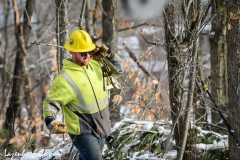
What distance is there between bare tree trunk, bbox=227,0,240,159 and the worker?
1690mm

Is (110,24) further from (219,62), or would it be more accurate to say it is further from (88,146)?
(88,146)

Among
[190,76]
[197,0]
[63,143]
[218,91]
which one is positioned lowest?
[63,143]

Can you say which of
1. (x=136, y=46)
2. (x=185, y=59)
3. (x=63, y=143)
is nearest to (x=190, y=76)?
(x=185, y=59)

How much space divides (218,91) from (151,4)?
2594 millimetres

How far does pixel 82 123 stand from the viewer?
5.00 m

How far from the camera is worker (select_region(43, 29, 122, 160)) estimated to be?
4.91 m

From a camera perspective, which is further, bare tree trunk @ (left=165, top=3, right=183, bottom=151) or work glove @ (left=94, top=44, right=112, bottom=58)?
bare tree trunk @ (left=165, top=3, right=183, bottom=151)

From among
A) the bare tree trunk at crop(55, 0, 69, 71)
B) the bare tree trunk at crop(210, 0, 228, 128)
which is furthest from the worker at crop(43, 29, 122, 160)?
the bare tree trunk at crop(210, 0, 228, 128)

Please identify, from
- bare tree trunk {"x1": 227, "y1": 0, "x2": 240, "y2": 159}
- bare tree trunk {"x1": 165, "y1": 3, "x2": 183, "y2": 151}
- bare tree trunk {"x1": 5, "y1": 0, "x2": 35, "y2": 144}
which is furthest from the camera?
bare tree trunk {"x1": 5, "y1": 0, "x2": 35, "y2": 144}

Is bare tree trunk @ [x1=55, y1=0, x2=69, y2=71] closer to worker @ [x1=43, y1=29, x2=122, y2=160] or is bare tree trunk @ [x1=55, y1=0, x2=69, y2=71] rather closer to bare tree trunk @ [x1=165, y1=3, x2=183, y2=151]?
bare tree trunk @ [x1=165, y1=3, x2=183, y2=151]

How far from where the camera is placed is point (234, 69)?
18.6 ft

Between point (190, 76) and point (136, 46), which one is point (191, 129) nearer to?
point (190, 76)

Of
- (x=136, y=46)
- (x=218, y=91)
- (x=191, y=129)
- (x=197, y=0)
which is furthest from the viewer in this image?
(x=136, y=46)

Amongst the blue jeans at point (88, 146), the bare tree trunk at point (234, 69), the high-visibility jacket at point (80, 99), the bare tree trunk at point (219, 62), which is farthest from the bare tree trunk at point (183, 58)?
the bare tree trunk at point (219, 62)
